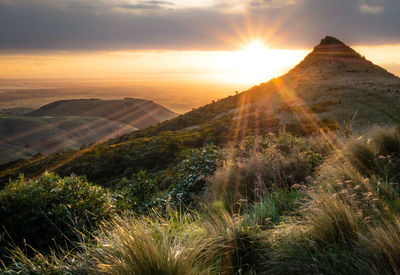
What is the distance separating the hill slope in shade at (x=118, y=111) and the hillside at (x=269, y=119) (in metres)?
134

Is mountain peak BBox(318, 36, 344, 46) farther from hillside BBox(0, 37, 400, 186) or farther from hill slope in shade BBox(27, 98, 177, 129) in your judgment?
hill slope in shade BBox(27, 98, 177, 129)

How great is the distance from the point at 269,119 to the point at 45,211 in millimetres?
22163

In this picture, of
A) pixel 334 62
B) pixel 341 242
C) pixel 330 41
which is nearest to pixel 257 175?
pixel 341 242

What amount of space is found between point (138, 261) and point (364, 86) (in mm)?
33497

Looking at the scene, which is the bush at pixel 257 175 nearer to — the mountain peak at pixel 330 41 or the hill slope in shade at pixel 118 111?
the mountain peak at pixel 330 41

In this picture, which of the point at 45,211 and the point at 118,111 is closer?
the point at 45,211

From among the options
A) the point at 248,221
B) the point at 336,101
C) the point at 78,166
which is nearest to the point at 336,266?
the point at 248,221

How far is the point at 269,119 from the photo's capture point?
83.9 feet

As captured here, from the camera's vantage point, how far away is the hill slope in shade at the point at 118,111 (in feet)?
560

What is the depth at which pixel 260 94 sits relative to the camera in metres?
42.3

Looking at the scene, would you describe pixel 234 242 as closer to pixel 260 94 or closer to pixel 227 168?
pixel 227 168

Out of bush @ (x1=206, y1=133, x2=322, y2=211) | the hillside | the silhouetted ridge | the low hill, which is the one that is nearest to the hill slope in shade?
the low hill

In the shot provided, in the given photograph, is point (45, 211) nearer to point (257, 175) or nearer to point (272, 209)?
point (272, 209)

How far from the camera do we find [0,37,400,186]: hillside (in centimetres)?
2031
